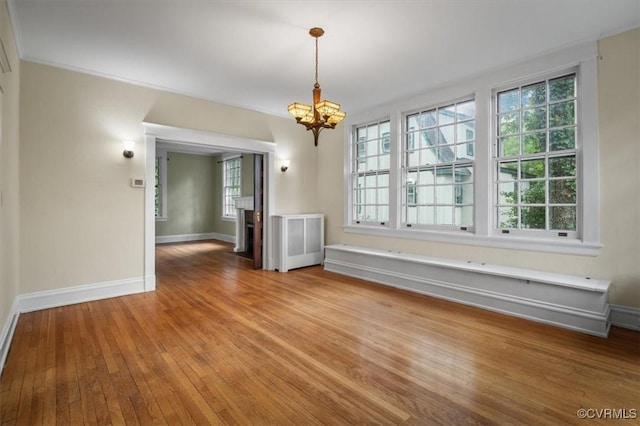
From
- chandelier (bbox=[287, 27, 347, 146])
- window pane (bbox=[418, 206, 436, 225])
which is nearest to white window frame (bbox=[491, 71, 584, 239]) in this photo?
window pane (bbox=[418, 206, 436, 225])

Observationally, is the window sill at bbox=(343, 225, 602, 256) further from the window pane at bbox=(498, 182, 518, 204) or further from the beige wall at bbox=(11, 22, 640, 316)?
the window pane at bbox=(498, 182, 518, 204)

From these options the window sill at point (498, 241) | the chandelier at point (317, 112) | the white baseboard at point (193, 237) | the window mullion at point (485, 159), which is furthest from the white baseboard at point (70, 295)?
the white baseboard at point (193, 237)

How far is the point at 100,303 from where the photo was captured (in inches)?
148

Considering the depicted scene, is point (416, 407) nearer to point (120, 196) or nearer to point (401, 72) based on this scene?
point (401, 72)

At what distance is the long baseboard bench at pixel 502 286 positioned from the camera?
289 centimetres

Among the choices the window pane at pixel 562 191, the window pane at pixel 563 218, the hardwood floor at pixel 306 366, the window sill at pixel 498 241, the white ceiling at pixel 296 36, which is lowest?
the hardwood floor at pixel 306 366

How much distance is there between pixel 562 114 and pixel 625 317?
7.19 feet

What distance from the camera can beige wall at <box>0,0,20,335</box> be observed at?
2.46 m

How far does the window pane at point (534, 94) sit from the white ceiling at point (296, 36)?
1.23 feet

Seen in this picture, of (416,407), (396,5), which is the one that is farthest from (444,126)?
(416,407)

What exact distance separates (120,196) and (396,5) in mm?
3902

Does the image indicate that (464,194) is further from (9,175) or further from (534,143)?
(9,175)

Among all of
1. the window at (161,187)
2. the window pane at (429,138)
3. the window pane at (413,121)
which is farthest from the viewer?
the window at (161,187)

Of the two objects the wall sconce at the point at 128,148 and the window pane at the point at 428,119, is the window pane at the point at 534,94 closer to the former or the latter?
the window pane at the point at 428,119
